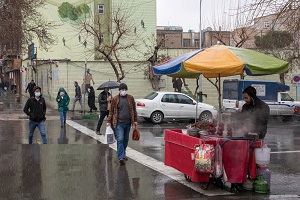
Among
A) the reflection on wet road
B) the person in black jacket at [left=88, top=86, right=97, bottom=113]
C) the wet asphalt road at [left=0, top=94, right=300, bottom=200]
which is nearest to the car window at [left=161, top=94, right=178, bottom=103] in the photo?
the wet asphalt road at [left=0, top=94, right=300, bottom=200]

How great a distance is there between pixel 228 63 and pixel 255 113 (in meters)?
0.99

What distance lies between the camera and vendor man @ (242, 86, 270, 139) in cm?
775

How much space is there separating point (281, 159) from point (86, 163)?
16.1ft

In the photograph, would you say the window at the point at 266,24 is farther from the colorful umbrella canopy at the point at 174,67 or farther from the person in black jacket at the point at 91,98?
the person in black jacket at the point at 91,98

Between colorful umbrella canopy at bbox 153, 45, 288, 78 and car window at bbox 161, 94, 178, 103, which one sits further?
car window at bbox 161, 94, 178, 103

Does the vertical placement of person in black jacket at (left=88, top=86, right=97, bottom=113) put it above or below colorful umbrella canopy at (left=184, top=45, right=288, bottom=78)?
below

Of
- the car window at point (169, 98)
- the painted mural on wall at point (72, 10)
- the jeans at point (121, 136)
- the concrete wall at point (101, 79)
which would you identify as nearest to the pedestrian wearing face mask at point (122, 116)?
the jeans at point (121, 136)

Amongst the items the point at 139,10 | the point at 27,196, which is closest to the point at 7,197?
the point at 27,196

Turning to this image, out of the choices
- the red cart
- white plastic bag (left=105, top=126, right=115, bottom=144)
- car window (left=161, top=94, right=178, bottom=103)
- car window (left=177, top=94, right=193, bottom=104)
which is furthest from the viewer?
car window (left=177, top=94, right=193, bottom=104)

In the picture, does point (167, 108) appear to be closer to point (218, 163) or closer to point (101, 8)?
point (218, 163)

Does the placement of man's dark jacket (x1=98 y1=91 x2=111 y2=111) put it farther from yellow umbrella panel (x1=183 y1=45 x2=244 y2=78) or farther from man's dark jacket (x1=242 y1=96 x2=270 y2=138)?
man's dark jacket (x1=242 y1=96 x2=270 y2=138)

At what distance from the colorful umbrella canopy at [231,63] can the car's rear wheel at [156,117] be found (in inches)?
476

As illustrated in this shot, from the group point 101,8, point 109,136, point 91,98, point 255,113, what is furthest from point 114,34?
point 255,113

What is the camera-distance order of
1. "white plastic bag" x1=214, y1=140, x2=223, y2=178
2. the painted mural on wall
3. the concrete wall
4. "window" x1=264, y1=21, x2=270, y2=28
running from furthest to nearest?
1. the painted mural on wall
2. the concrete wall
3. "window" x1=264, y1=21, x2=270, y2=28
4. "white plastic bag" x1=214, y1=140, x2=223, y2=178
